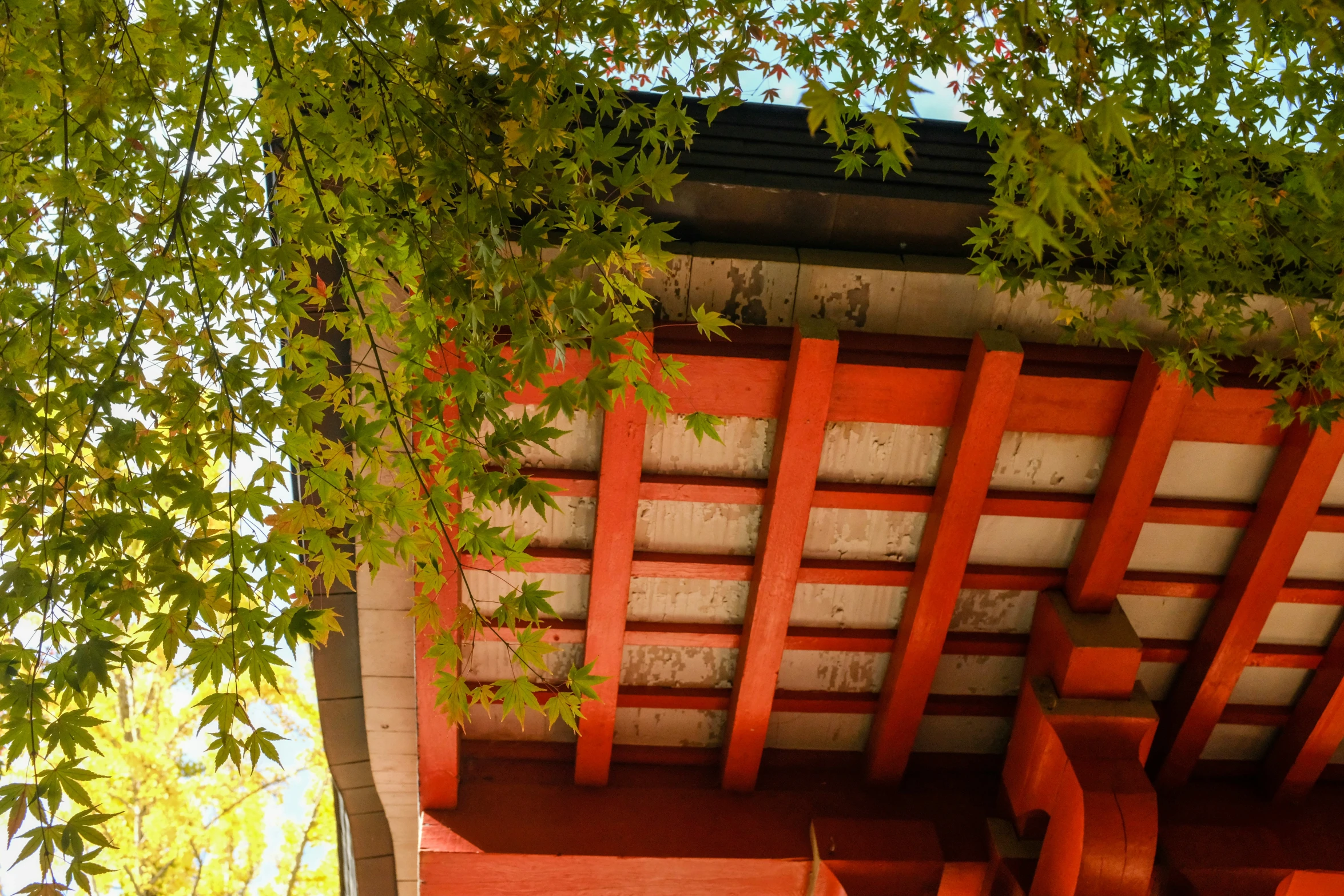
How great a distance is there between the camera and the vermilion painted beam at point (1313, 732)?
4.39 meters

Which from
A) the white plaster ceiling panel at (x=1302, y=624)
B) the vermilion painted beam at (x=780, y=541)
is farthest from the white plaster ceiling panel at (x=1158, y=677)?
the vermilion painted beam at (x=780, y=541)

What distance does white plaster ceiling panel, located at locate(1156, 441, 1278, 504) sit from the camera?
391 centimetres

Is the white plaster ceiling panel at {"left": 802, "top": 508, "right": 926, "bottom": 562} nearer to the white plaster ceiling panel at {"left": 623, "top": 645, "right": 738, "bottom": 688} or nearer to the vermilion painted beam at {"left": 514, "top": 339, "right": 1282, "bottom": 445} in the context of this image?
the vermilion painted beam at {"left": 514, "top": 339, "right": 1282, "bottom": 445}

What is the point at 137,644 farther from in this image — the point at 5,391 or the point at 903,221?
the point at 903,221

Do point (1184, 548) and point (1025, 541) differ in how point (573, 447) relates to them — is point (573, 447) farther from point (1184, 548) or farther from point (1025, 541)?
point (1184, 548)

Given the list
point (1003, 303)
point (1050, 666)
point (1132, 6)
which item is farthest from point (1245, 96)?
point (1050, 666)

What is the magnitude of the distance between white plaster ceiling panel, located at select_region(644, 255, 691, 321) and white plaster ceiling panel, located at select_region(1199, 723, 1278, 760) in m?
3.50

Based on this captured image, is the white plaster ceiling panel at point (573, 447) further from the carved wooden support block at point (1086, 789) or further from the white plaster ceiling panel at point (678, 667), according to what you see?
the carved wooden support block at point (1086, 789)

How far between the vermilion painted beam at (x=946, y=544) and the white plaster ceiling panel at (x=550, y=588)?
4.87ft

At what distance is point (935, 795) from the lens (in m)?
4.47

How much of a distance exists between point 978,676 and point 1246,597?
4.03ft

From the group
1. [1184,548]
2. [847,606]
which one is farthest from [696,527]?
[1184,548]

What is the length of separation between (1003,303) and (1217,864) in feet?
9.13

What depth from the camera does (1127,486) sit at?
Result: 12.4 feet
